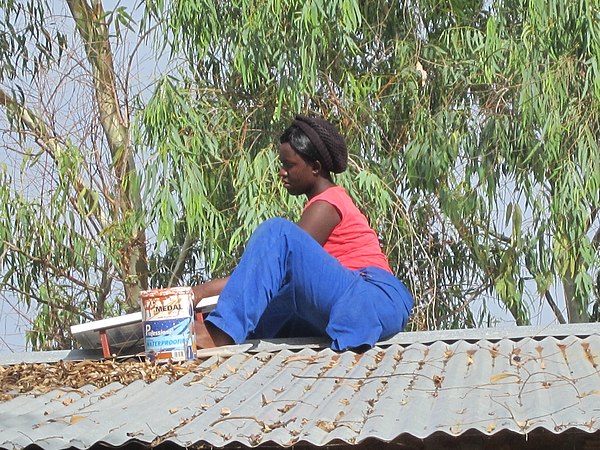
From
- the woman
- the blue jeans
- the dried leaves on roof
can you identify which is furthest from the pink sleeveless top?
the dried leaves on roof

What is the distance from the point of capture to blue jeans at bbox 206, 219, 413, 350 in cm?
544

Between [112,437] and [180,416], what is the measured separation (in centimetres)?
34

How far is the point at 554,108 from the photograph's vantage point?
8602mm

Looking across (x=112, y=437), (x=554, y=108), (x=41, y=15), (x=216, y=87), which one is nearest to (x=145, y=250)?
(x=216, y=87)

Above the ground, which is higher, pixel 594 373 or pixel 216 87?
pixel 216 87

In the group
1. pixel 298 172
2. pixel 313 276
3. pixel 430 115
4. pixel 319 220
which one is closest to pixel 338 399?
pixel 313 276

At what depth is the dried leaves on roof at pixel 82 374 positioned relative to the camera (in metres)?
5.09

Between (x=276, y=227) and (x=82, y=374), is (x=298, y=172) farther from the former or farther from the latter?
(x=82, y=374)

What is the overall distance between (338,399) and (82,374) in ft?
4.26

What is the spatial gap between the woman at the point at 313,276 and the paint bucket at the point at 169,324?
14cm

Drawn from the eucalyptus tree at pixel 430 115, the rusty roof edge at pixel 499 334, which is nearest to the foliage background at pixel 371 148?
the eucalyptus tree at pixel 430 115

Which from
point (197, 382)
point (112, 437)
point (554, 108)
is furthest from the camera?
point (554, 108)

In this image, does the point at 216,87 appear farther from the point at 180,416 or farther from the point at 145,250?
the point at 180,416

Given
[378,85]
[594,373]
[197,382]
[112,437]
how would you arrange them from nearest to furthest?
[112,437] < [594,373] < [197,382] < [378,85]
